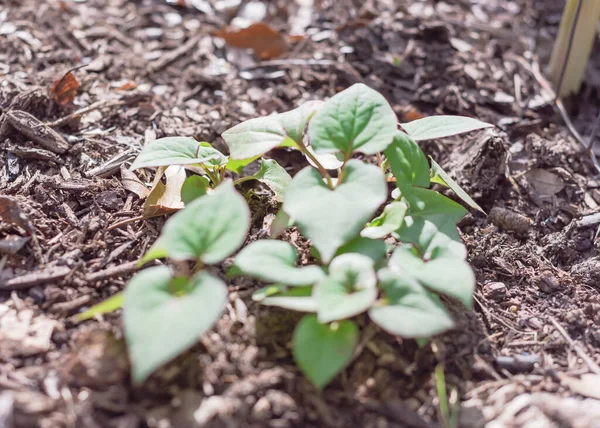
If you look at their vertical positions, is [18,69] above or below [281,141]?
below

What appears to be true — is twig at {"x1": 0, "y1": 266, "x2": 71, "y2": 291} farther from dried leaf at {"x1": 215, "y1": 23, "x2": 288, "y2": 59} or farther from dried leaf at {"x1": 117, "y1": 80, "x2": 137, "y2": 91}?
dried leaf at {"x1": 215, "y1": 23, "x2": 288, "y2": 59}

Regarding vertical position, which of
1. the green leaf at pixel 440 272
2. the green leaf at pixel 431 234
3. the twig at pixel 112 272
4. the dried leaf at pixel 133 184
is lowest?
the twig at pixel 112 272

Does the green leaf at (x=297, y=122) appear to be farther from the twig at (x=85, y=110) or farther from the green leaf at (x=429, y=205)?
the twig at (x=85, y=110)

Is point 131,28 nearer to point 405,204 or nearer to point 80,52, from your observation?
point 80,52

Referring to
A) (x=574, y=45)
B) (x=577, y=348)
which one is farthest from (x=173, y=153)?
(x=574, y=45)

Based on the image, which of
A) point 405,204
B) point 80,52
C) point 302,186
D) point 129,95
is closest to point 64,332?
point 302,186

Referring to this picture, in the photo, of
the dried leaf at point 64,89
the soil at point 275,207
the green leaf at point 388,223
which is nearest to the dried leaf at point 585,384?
the soil at point 275,207
